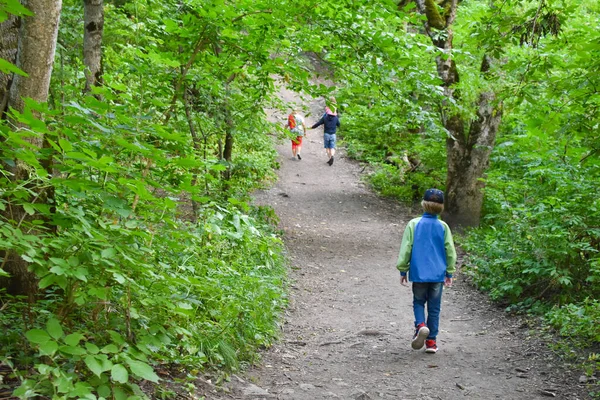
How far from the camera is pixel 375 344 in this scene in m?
7.03

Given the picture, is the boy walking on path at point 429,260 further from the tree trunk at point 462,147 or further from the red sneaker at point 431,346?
the tree trunk at point 462,147

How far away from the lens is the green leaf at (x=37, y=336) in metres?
2.84

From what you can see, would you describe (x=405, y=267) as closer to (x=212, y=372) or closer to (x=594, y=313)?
(x=594, y=313)

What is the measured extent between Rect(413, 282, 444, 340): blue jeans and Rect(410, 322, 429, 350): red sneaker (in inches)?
3.8

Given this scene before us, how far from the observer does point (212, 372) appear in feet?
16.5

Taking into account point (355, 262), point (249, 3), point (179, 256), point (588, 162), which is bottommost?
point (355, 262)

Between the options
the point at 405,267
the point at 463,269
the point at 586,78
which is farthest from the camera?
the point at 463,269

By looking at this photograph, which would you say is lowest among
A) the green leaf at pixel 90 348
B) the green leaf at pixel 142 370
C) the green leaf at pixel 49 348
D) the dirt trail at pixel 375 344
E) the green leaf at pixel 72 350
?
the dirt trail at pixel 375 344

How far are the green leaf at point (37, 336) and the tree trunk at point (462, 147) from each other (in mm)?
11489

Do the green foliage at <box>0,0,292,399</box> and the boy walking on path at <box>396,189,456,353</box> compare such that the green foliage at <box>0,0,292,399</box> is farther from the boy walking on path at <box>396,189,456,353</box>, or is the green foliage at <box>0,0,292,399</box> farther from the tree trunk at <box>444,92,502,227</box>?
the tree trunk at <box>444,92,502,227</box>

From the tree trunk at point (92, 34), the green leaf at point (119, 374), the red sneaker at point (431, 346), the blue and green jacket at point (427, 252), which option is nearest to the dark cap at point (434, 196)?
the blue and green jacket at point (427, 252)

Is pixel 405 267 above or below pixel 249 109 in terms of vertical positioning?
below

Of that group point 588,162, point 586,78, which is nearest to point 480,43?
point 586,78

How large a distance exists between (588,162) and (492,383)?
9.87 feet
